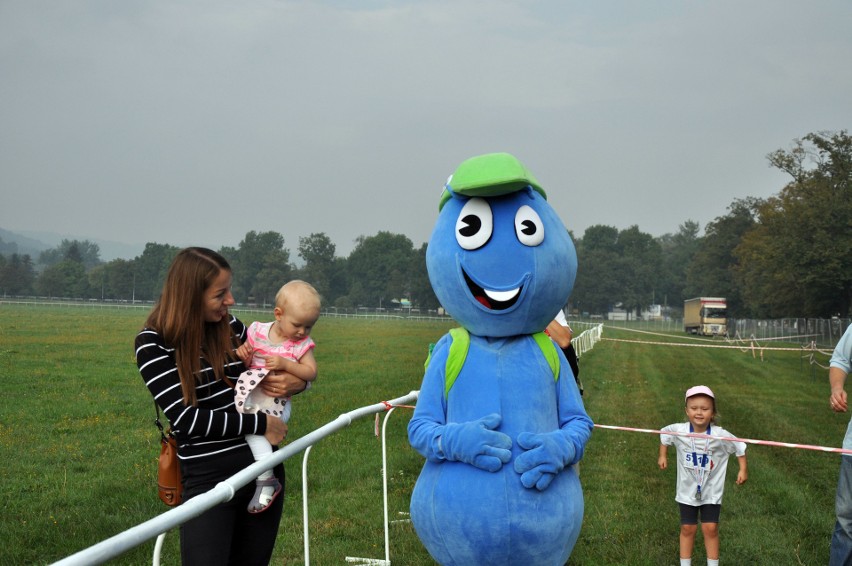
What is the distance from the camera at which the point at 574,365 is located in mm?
5836

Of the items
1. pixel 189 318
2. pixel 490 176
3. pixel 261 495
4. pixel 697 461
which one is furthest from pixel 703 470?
pixel 189 318

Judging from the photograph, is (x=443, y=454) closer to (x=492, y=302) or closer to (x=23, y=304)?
(x=492, y=302)

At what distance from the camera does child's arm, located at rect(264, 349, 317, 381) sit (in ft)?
11.1

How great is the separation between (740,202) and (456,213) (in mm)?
88369

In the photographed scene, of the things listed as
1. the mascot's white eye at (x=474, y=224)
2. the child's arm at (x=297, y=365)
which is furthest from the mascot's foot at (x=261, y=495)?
the mascot's white eye at (x=474, y=224)

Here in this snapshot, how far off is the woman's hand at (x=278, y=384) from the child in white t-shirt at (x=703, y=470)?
9.98 ft

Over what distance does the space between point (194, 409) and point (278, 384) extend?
0.45 m

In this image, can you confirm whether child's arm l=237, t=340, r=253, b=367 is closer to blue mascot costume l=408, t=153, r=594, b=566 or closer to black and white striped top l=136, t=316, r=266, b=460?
black and white striped top l=136, t=316, r=266, b=460

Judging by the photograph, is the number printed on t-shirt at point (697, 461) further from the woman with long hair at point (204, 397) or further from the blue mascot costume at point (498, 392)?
the woman with long hair at point (204, 397)

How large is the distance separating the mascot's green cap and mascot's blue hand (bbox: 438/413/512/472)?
1.13 meters

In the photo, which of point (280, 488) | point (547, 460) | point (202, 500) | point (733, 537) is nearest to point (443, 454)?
point (547, 460)

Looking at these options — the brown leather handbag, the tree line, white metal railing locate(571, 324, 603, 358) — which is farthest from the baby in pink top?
white metal railing locate(571, 324, 603, 358)

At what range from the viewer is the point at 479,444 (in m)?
3.54

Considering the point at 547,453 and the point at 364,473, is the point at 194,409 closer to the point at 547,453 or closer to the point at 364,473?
the point at 547,453
